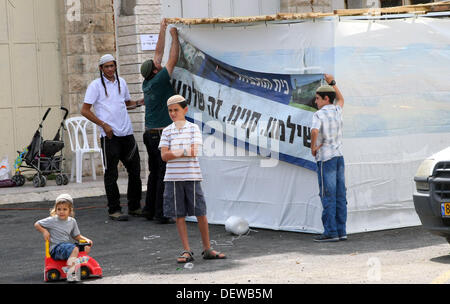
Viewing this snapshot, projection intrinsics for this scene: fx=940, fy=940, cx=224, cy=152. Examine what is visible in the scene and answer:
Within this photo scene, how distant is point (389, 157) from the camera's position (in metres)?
11.4

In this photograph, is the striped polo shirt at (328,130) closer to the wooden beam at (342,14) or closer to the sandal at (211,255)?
the wooden beam at (342,14)

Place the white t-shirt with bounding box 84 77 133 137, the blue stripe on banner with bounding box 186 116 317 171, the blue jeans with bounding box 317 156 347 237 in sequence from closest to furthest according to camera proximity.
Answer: the blue jeans with bounding box 317 156 347 237, the blue stripe on banner with bounding box 186 116 317 171, the white t-shirt with bounding box 84 77 133 137

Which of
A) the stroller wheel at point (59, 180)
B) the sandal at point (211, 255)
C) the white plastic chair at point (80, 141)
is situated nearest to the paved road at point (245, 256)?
the sandal at point (211, 255)

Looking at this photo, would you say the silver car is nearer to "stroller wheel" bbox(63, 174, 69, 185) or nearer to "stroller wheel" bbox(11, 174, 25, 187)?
"stroller wheel" bbox(63, 174, 69, 185)

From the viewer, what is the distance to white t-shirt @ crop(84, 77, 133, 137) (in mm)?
12547

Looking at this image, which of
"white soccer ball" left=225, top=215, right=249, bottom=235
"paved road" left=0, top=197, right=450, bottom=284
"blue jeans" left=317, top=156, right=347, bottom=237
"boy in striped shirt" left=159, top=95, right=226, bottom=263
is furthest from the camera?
"white soccer ball" left=225, top=215, right=249, bottom=235

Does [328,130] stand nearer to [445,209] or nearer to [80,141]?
[445,209]

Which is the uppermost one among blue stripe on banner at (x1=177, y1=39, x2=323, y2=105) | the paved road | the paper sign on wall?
the paper sign on wall

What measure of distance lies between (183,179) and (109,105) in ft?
11.1

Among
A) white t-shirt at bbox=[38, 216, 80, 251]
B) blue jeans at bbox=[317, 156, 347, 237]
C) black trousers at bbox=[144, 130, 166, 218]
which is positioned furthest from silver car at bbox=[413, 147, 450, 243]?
black trousers at bbox=[144, 130, 166, 218]

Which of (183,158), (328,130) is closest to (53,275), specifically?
(183,158)

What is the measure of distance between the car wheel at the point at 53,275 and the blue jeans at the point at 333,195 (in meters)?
3.29

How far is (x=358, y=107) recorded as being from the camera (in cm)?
1122
